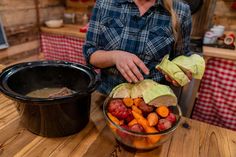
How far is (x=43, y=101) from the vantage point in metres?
0.57

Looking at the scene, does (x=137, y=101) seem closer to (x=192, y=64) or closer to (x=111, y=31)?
(x=192, y=64)

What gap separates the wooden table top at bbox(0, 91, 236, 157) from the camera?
25.3 inches

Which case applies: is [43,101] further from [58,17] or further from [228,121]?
[58,17]

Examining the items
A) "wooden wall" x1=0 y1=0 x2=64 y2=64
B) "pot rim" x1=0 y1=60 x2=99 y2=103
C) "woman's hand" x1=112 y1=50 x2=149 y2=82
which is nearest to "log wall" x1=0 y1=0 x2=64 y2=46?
"wooden wall" x1=0 y1=0 x2=64 y2=64

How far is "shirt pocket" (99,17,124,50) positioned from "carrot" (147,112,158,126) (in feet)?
1.67

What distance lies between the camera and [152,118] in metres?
0.60

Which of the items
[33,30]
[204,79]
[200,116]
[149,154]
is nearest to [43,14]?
[33,30]

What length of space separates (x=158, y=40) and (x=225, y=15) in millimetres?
1461

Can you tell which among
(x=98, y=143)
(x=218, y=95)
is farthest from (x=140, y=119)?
(x=218, y=95)

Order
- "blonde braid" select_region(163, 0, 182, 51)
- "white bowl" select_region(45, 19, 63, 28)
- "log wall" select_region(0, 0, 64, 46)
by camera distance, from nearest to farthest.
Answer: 1. "blonde braid" select_region(163, 0, 182, 51)
2. "log wall" select_region(0, 0, 64, 46)
3. "white bowl" select_region(45, 19, 63, 28)

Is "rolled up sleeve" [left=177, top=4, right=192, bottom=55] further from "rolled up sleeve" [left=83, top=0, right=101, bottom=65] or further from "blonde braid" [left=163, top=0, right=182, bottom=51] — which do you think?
"rolled up sleeve" [left=83, top=0, right=101, bottom=65]

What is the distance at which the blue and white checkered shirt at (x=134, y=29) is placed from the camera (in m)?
1.02

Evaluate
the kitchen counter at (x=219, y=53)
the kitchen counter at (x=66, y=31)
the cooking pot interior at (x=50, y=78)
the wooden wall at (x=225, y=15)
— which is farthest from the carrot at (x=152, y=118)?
the wooden wall at (x=225, y=15)

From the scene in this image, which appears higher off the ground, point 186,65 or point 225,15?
point 225,15
